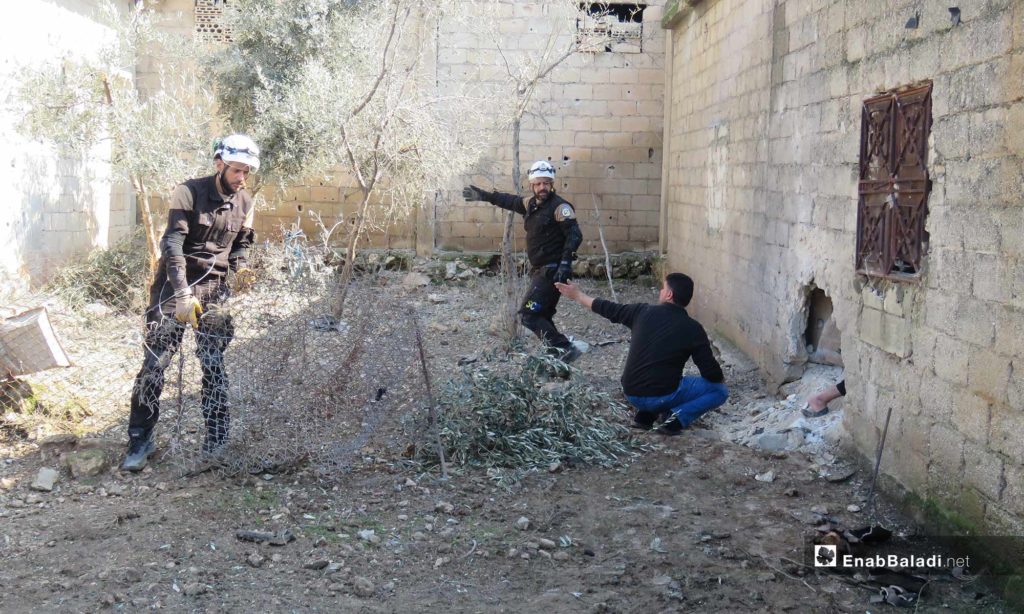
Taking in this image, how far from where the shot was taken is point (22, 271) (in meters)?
9.30

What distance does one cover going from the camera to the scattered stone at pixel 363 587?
3.51 m

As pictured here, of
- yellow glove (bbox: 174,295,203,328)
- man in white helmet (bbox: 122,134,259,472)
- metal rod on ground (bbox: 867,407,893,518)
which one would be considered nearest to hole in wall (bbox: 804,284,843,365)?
metal rod on ground (bbox: 867,407,893,518)

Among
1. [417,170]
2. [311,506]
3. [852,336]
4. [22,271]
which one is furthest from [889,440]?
[22,271]

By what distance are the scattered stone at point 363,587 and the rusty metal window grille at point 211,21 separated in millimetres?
9159

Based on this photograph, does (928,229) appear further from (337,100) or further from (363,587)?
(337,100)

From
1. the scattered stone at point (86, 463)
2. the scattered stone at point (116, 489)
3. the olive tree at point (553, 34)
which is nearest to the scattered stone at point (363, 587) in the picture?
the scattered stone at point (116, 489)

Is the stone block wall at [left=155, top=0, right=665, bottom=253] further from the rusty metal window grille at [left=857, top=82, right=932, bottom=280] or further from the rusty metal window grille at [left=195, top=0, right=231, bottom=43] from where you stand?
the rusty metal window grille at [left=857, top=82, right=932, bottom=280]

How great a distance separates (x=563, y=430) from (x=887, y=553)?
1999mm

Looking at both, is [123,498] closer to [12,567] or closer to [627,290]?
[12,567]

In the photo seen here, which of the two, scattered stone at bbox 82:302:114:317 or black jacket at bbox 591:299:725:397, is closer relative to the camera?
black jacket at bbox 591:299:725:397

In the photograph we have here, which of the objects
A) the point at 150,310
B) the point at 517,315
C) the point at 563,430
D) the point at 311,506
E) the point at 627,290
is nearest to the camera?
the point at 311,506

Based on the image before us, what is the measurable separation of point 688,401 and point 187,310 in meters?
3.18

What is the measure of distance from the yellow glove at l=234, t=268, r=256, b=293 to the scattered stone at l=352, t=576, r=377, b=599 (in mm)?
2055

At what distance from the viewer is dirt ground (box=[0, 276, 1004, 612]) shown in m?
3.47
